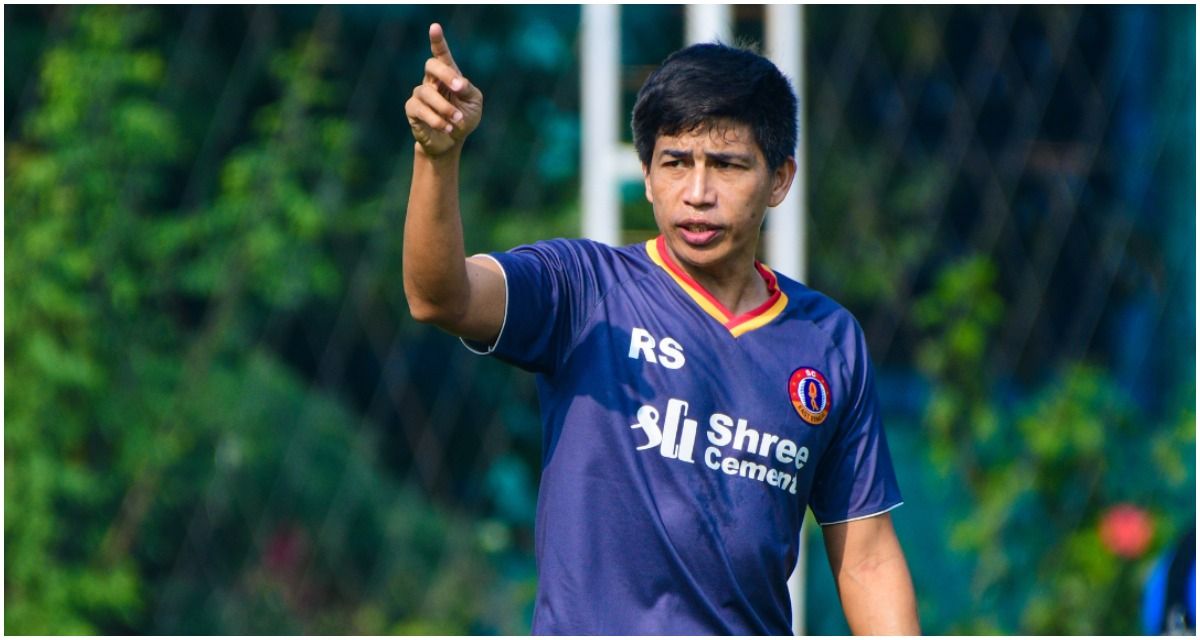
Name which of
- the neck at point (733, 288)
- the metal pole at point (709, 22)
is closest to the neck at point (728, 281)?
the neck at point (733, 288)

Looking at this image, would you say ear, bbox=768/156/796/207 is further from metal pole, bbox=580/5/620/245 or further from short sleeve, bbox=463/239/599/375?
metal pole, bbox=580/5/620/245

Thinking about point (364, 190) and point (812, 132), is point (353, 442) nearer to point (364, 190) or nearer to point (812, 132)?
point (364, 190)

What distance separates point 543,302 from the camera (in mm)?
2176

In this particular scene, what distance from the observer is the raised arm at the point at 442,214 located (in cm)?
194

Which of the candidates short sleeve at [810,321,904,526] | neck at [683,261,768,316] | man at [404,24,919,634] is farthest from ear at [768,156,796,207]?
short sleeve at [810,321,904,526]

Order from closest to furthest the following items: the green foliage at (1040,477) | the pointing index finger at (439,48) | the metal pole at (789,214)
→ the pointing index finger at (439,48)
the metal pole at (789,214)
the green foliage at (1040,477)

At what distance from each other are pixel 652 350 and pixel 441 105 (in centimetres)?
50

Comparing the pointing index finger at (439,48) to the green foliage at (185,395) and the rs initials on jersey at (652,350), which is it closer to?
the rs initials on jersey at (652,350)

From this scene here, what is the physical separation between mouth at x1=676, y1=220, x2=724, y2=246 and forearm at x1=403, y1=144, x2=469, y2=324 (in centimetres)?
35

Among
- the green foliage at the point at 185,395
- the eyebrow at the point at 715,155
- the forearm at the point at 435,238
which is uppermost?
the eyebrow at the point at 715,155

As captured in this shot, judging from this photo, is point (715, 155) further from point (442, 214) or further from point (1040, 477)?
point (1040, 477)

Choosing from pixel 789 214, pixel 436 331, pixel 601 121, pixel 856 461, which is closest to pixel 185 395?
pixel 436 331

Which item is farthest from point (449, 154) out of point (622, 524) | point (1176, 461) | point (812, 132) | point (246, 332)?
point (1176, 461)

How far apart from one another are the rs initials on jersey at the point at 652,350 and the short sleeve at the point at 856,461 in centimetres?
30
